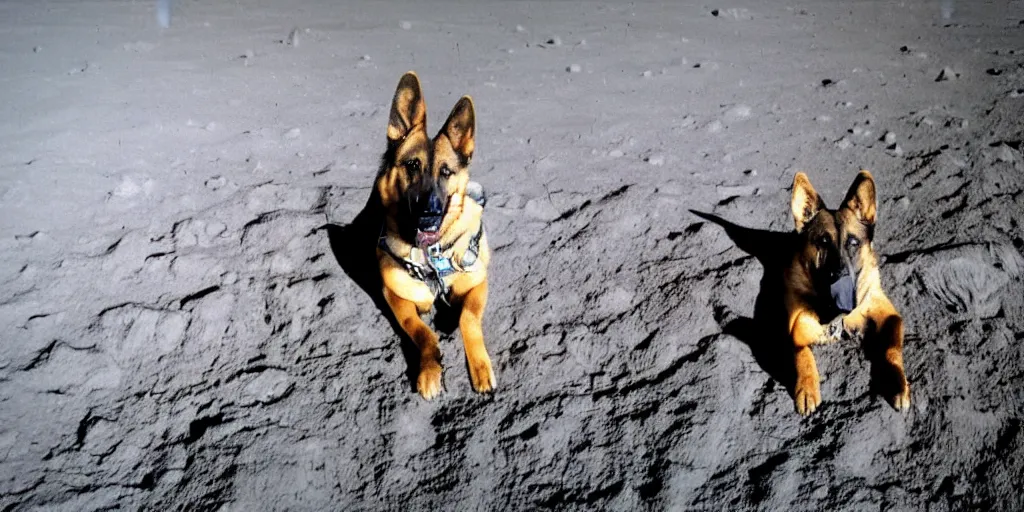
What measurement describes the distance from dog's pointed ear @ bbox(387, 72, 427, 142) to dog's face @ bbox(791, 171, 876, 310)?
2119 mm

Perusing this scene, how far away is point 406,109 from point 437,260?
0.86 m

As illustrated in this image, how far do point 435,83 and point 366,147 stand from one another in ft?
6.10

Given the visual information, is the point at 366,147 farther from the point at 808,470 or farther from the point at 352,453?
the point at 808,470

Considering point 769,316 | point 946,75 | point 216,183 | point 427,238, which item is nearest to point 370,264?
point 427,238

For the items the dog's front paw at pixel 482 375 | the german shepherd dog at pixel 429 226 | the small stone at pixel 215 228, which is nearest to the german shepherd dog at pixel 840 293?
the dog's front paw at pixel 482 375

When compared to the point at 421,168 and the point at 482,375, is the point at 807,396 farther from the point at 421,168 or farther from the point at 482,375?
the point at 421,168

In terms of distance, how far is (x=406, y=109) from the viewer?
3510 mm

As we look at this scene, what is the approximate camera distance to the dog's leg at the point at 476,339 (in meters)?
Result: 3.19

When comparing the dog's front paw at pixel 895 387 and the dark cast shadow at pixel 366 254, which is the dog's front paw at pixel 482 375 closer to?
the dark cast shadow at pixel 366 254

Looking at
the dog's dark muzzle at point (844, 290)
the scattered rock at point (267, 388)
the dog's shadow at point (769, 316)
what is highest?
the dog's dark muzzle at point (844, 290)

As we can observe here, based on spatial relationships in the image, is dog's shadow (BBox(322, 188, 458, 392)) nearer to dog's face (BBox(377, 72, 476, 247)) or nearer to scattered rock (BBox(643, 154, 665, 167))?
dog's face (BBox(377, 72, 476, 247))

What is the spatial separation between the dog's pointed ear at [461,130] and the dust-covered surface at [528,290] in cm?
90

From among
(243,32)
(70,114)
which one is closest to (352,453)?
(70,114)

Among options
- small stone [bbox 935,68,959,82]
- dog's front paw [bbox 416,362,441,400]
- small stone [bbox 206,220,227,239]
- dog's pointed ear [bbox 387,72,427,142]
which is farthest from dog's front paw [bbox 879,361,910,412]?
small stone [bbox 935,68,959,82]
